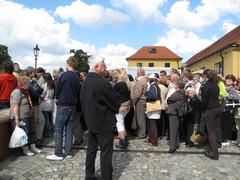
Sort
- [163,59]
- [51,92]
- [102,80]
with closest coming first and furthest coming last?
[102,80], [51,92], [163,59]

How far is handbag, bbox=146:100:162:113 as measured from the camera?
27.9 feet

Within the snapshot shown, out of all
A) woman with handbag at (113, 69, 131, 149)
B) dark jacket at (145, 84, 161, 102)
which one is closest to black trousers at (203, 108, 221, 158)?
dark jacket at (145, 84, 161, 102)

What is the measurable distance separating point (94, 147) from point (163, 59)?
73.8 meters

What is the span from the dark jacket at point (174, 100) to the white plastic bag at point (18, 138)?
318 cm

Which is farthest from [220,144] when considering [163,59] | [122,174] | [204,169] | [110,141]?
[163,59]

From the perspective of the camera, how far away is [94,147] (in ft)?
19.0

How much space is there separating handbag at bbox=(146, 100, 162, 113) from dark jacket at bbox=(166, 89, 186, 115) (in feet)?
1.66

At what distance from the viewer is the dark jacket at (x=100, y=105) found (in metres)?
5.57

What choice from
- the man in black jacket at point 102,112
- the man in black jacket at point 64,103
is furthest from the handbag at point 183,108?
the man in black jacket at point 102,112

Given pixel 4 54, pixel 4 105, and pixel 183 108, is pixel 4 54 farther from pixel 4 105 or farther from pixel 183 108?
pixel 183 108

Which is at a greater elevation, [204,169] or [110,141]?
[110,141]

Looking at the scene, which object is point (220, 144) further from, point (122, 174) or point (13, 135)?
point (13, 135)

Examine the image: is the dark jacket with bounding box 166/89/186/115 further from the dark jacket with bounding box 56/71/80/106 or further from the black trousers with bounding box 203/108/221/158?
the dark jacket with bounding box 56/71/80/106

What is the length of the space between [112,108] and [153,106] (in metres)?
3.07
